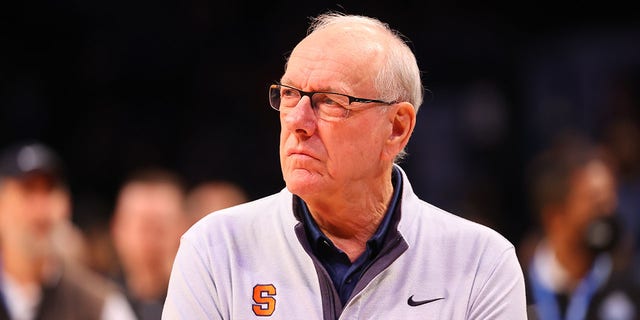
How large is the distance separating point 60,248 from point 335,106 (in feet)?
11.4

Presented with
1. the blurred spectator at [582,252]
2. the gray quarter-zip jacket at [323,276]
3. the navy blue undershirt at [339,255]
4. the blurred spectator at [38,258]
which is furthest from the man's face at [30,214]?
the navy blue undershirt at [339,255]

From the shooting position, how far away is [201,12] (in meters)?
11.7

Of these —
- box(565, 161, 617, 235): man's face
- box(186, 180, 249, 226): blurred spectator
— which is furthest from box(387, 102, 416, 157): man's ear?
box(186, 180, 249, 226): blurred spectator

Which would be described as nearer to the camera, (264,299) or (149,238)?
(264,299)

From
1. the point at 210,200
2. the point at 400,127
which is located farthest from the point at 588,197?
the point at 210,200

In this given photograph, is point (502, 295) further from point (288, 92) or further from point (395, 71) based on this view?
point (288, 92)

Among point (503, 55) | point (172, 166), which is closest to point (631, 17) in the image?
point (503, 55)

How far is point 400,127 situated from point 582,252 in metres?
3.18

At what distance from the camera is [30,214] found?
5.98 metres

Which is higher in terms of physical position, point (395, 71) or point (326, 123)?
point (395, 71)

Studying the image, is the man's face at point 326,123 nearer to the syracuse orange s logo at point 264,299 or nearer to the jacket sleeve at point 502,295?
the syracuse orange s logo at point 264,299

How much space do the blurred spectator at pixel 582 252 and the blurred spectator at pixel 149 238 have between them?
8.03ft

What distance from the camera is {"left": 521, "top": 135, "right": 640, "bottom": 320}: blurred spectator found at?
19.5ft

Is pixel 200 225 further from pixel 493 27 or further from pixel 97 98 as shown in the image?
pixel 97 98
